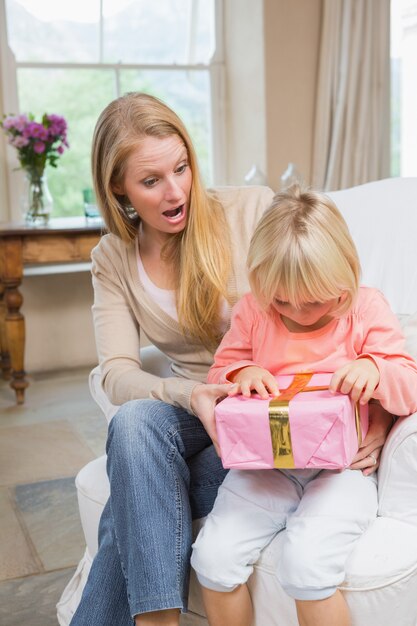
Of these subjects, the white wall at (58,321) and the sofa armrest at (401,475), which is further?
the white wall at (58,321)

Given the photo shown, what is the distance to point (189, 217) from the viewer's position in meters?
1.64

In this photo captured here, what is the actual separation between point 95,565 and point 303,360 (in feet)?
1.67

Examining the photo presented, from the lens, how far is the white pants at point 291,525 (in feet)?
3.91

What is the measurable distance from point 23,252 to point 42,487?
1.04 m

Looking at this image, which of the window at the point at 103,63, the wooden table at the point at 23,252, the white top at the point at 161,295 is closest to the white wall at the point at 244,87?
the window at the point at 103,63

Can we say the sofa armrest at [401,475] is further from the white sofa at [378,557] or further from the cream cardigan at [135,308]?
the cream cardigan at [135,308]

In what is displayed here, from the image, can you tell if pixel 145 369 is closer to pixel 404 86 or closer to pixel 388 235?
pixel 388 235

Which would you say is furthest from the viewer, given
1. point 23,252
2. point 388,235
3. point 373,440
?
point 23,252

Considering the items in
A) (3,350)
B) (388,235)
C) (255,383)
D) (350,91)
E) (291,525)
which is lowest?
(3,350)

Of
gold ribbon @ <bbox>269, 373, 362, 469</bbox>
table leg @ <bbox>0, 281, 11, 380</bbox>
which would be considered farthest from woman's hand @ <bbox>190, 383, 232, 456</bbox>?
table leg @ <bbox>0, 281, 11, 380</bbox>

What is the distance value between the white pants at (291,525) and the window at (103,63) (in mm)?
2657

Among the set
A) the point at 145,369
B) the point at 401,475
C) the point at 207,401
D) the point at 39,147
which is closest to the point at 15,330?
the point at 39,147

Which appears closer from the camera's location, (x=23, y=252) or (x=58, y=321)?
(x=23, y=252)

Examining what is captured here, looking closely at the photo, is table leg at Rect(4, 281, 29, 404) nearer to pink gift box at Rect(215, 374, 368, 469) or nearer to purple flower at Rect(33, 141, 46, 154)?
purple flower at Rect(33, 141, 46, 154)
